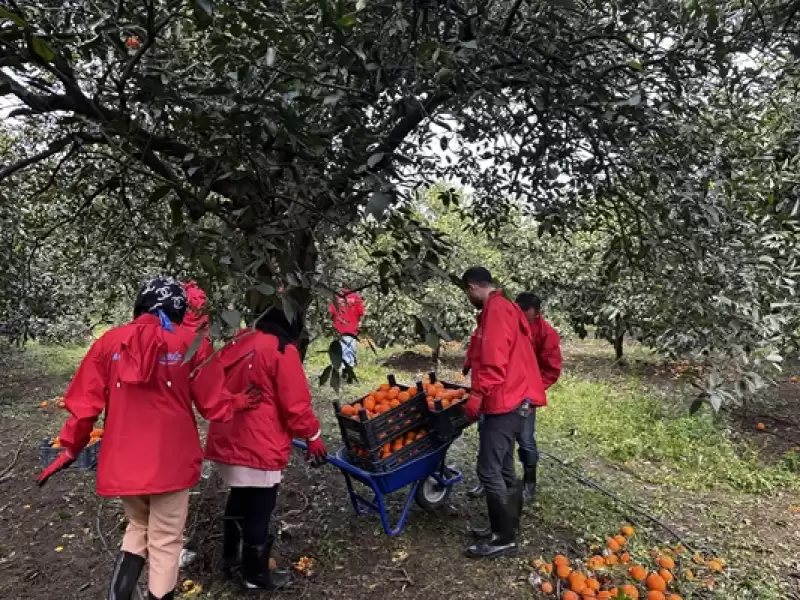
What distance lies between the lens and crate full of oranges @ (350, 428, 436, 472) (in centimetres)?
379

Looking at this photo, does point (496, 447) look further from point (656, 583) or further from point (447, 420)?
point (656, 583)

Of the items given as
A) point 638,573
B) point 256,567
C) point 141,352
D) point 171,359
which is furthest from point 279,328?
point 638,573

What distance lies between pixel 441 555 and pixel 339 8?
3.15m

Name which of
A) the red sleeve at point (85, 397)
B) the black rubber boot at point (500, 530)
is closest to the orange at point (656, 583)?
the black rubber boot at point (500, 530)

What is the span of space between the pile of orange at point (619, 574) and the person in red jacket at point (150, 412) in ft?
6.64

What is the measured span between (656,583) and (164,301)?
9.77 feet

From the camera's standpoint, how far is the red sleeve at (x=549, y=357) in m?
4.93

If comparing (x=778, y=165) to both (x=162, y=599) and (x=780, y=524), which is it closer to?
(x=780, y=524)

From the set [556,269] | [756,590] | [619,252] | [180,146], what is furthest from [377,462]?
[556,269]

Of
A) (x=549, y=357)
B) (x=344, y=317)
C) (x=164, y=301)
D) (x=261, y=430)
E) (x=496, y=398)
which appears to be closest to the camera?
(x=344, y=317)

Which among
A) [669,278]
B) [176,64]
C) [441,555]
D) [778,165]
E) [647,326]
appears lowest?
[441,555]

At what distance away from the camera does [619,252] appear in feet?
11.5

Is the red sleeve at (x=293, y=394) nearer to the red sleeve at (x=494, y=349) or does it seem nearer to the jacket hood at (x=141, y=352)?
the jacket hood at (x=141, y=352)

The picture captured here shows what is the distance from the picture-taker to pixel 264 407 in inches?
130
